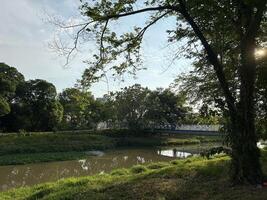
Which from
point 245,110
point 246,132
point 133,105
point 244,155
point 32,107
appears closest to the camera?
point 244,155

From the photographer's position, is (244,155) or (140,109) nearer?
(244,155)

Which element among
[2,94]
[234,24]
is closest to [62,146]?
[2,94]

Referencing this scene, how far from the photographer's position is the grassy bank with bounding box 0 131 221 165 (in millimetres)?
34116

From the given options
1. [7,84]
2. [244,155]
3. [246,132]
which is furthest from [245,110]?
[7,84]

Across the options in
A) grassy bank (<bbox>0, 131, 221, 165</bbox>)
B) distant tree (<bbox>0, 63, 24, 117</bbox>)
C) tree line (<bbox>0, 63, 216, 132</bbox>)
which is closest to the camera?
grassy bank (<bbox>0, 131, 221, 165</bbox>)

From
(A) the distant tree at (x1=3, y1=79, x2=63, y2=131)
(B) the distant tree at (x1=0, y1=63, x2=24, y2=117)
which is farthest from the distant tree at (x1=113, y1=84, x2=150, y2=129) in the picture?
(B) the distant tree at (x1=0, y1=63, x2=24, y2=117)

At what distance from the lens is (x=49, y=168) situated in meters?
27.4

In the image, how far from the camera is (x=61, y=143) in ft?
139

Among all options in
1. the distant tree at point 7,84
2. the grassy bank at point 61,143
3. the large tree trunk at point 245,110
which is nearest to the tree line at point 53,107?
the distant tree at point 7,84

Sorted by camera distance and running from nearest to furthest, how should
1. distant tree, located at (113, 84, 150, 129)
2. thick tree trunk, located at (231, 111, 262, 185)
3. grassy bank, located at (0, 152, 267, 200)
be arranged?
grassy bank, located at (0, 152, 267, 200) < thick tree trunk, located at (231, 111, 262, 185) < distant tree, located at (113, 84, 150, 129)

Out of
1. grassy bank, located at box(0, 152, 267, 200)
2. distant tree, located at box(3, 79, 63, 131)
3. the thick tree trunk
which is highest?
distant tree, located at box(3, 79, 63, 131)

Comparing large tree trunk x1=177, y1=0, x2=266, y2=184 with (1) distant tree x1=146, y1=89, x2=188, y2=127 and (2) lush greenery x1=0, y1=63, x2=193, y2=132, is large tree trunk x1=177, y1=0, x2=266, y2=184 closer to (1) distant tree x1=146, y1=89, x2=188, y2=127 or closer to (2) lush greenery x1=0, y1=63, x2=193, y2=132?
(2) lush greenery x1=0, y1=63, x2=193, y2=132

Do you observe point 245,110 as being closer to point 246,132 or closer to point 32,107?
point 246,132

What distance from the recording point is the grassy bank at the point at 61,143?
3412 centimetres
